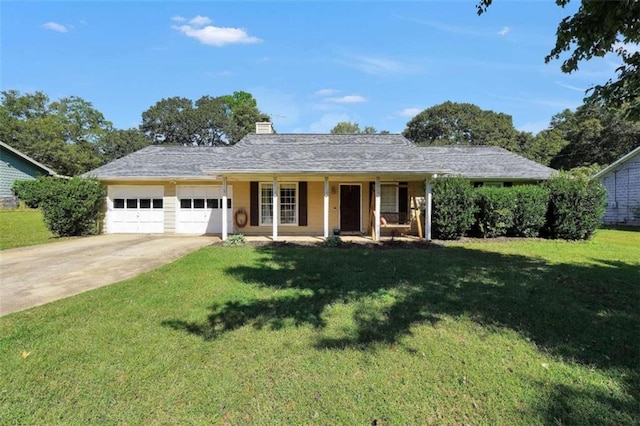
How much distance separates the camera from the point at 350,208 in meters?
14.7

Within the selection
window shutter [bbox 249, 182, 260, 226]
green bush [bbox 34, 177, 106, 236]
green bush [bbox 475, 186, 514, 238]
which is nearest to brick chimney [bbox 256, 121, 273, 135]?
window shutter [bbox 249, 182, 260, 226]

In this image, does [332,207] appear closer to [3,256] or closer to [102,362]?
[3,256]

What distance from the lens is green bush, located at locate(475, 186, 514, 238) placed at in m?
12.4

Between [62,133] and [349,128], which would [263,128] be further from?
[62,133]

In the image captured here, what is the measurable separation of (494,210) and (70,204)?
15888 millimetres

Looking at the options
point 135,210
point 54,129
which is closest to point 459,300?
point 135,210

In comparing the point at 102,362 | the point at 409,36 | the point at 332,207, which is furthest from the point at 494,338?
the point at 332,207

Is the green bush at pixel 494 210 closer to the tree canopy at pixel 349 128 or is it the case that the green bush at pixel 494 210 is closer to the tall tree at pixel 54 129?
the tree canopy at pixel 349 128

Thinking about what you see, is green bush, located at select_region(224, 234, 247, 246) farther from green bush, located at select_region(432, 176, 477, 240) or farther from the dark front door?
green bush, located at select_region(432, 176, 477, 240)

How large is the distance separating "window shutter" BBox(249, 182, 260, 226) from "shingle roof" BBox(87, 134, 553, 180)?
4.69 feet

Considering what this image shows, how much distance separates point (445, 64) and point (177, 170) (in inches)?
459

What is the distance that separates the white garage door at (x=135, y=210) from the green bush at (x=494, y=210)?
13.2 metres

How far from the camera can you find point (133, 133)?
48031mm

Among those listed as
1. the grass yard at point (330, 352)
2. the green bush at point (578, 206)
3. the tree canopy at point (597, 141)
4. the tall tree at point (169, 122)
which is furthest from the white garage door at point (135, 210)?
the tall tree at point (169, 122)
